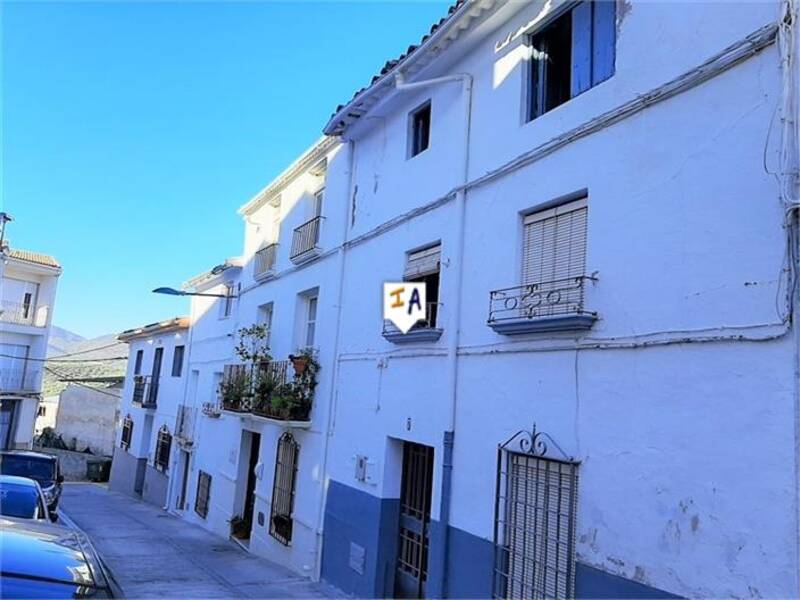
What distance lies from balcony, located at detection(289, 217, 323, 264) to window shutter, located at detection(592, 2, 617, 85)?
693cm

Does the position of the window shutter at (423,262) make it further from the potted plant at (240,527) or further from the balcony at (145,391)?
the balcony at (145,391)

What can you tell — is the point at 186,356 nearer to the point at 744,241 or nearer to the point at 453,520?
the point at 453,520

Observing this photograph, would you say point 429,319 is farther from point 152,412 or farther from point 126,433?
point 126,433

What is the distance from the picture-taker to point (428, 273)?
870cm

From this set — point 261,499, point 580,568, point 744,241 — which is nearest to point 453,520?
point 580,568

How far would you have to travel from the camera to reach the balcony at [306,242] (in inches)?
486

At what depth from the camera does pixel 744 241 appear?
178 inches

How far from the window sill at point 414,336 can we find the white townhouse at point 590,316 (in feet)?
0.15

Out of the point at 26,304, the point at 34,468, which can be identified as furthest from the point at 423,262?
the point at 26,304

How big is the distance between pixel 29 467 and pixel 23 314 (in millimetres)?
18555

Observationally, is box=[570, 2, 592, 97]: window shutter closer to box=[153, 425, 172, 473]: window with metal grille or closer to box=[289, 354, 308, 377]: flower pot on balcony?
box=[289, 354, 308, 377]: flower pot on balcony

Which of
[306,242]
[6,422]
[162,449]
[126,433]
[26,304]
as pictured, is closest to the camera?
[306,242]

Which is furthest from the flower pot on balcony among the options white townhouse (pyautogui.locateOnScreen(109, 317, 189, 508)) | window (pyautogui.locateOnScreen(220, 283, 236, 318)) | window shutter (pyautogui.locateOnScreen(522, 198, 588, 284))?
white townhouse (pyautogui.locateOnScreen(109, 317, 189, 508))

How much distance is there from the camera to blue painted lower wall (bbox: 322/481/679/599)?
17.3 ft
